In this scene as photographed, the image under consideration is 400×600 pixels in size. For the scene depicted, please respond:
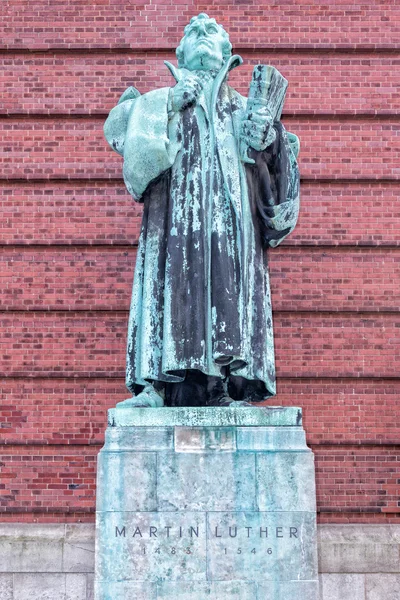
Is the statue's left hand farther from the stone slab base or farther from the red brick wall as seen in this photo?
the stone slab base

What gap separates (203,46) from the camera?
709cm

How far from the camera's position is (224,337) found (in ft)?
21.6

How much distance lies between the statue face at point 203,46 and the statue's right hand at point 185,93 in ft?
0.70

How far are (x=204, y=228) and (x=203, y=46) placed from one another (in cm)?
118

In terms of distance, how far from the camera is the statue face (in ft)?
23.3

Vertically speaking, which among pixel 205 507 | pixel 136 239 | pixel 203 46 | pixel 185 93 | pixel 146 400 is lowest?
pixel 205 507

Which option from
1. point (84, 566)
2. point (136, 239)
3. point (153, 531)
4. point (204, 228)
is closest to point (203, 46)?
point (204, 228)

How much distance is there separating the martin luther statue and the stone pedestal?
295mm

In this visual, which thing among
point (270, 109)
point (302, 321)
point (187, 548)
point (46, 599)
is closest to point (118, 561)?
point (187, 548)

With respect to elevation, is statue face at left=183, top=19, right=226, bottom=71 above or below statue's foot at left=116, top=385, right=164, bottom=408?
above

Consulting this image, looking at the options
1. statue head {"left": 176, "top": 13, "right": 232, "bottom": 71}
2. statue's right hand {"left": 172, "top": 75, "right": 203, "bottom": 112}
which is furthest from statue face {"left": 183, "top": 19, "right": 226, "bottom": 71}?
statue's right hand {"left": 172, "top": 75, "right": 203, "bottom": 112}

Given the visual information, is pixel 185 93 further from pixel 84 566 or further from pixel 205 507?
pixel 84 566

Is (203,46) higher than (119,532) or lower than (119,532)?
higher

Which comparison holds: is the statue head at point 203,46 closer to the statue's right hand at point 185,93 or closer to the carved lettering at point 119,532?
the statue's right hand at point 185,93
